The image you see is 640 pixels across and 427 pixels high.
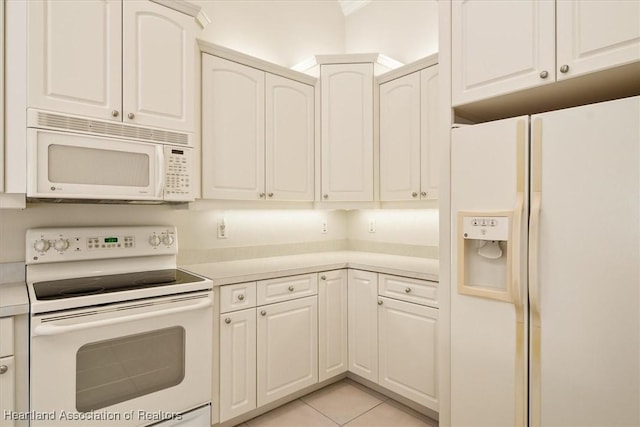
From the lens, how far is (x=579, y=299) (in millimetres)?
1338

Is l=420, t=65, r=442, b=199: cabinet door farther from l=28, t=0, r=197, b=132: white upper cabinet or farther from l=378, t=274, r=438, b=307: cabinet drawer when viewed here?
l=28, t=0, r=197, b=132: white upper cabinet

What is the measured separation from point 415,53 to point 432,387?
2.39 metres

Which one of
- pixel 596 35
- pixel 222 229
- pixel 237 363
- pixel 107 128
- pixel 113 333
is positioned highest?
pixel 596 35

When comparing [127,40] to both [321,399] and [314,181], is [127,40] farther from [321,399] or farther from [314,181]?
[321,399]

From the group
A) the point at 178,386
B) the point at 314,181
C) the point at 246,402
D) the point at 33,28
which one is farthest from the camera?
the point at 314,181

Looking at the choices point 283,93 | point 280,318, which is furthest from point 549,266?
point 283,93

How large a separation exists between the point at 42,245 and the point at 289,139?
156 centimetres

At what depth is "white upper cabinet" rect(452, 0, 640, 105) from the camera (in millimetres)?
1297

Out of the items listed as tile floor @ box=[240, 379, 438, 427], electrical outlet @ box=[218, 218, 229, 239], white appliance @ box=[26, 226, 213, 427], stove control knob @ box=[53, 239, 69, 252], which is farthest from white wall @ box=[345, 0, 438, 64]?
stove control knob @ box=[53, 239, 69, 252]

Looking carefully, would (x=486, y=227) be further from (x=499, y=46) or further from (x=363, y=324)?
(x=363, y=324)

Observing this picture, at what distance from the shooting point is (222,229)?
2527mm

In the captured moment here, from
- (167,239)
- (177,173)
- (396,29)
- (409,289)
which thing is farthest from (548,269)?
(396,29)

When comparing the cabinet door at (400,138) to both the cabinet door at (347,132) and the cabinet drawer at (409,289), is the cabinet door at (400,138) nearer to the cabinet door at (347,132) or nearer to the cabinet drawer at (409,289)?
the cabinet door at (347,132)

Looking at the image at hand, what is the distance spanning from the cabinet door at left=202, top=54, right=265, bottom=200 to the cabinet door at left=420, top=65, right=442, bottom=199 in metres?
1.07
